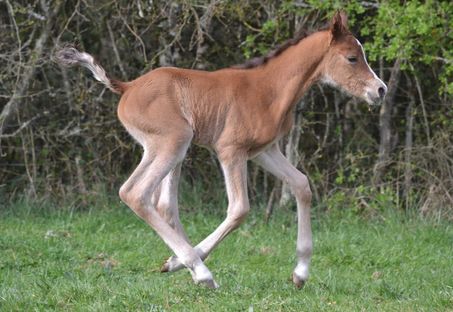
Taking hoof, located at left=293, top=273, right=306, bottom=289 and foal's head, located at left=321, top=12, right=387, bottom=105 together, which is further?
foal's head, located at left=321, top=12, right=387, bottom=105

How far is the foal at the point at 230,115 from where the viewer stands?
6957 millimetres

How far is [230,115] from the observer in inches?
284

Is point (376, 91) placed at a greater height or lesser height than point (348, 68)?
lesser

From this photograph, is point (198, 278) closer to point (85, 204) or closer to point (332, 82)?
point (332, 82)

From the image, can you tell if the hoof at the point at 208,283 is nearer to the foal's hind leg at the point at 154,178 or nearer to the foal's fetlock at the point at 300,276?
the foal's hind leg at the point at 154,178

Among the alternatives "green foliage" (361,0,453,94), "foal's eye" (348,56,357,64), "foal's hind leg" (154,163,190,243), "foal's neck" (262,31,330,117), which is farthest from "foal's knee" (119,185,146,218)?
A: "green foliage" (361,0,453,94)

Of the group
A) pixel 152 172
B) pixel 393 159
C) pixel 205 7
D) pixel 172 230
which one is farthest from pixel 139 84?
pixel 393 159

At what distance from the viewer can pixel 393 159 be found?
11508 mm

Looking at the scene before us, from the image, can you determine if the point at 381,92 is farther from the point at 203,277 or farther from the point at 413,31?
the point at 413,31

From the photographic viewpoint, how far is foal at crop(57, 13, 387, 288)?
696cm

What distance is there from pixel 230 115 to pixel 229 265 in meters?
1.47

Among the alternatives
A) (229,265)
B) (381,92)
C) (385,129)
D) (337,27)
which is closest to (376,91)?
(381,92)

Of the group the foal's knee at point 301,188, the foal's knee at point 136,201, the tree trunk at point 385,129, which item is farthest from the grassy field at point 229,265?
the tree trunk at point 385,129

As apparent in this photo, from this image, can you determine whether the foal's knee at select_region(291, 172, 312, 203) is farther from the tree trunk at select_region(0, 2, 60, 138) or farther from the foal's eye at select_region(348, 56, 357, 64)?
the tree trunk at select_region(0, 2, 60, 138)
